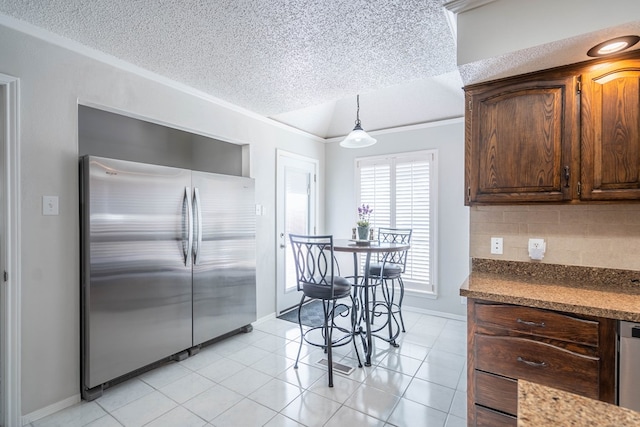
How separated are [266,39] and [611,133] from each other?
6.96 feet

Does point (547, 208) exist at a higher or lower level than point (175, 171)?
lower

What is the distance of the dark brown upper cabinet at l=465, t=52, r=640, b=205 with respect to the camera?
1.65 m

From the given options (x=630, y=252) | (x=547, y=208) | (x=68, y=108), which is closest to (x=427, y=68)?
(x=547, y=208)

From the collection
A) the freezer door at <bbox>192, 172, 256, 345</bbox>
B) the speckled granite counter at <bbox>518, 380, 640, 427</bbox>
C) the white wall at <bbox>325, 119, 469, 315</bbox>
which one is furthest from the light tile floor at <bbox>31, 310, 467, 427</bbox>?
the speckled granite counter at <bbox>518, 380, 640, 427</bbox>

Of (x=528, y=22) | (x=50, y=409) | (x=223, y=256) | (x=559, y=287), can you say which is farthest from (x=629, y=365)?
(x=50, y=409)

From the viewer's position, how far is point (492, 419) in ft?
5.18

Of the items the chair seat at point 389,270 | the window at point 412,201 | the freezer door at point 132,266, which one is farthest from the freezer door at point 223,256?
the window at point 412,201

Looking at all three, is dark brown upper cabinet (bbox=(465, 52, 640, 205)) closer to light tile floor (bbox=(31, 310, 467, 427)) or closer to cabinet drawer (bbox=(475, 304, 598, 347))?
cabinet drawer (bbox=(475, 304, 598, 347))

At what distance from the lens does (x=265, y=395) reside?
227 cm

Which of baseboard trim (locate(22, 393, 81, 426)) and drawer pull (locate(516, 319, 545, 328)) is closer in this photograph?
drawer pull (locate(516, 319, 545, 328))

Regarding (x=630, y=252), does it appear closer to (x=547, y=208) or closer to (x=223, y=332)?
(x=547, y=208)

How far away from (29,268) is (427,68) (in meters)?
3.18

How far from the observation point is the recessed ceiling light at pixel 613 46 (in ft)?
5.02

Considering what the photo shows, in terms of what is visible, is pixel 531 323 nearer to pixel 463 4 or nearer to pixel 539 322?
pixel 539 322
